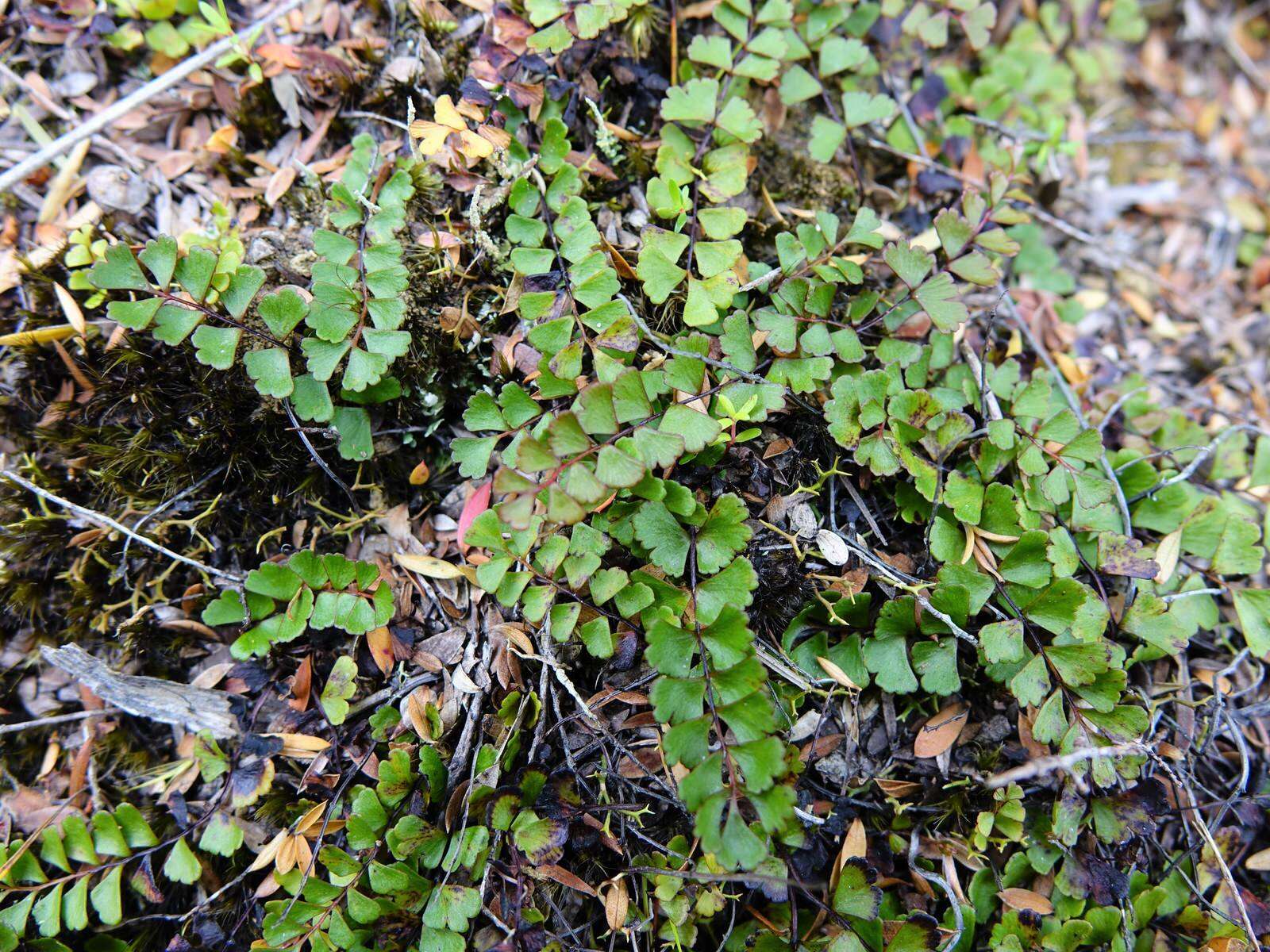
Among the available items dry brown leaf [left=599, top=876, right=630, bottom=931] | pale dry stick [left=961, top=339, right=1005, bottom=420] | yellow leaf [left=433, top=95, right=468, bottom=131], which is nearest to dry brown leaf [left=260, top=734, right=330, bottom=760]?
dry brown leaf [left=599, top=876, right=630, bottom=931]

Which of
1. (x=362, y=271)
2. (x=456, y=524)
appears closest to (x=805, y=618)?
(x=456, y=524)

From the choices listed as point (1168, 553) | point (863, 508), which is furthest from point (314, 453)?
point (1168, 553)

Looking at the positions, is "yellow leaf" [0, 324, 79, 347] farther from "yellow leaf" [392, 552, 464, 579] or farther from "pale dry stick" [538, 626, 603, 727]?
"pale dry stick" [538, 626, 603, 727]

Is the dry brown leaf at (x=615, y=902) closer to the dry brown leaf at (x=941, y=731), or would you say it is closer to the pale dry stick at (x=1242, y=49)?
the dry brown leaf at (x=941, y=731)

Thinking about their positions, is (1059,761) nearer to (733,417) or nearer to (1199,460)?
(733,417)

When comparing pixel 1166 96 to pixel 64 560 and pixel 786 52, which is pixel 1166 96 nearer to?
pixel 786 52
